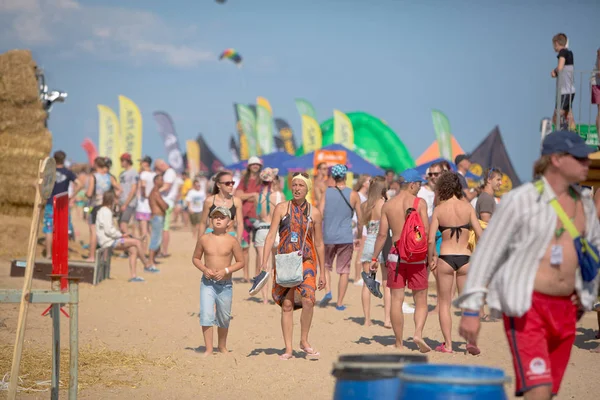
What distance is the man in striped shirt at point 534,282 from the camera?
13.1 ft

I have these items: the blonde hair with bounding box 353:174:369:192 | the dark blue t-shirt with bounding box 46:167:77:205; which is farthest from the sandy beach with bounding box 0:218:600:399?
the dark blue t-shirt with bounding box 46:167:77:205

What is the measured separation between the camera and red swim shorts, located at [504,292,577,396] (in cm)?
399

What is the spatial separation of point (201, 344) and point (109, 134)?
2545 cm

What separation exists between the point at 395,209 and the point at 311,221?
1120 millimetres

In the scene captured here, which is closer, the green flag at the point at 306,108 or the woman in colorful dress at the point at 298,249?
the woman in colorful dress at the point at 298,249

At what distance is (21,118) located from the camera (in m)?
16.2

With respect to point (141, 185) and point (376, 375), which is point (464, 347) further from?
point (141, 185)

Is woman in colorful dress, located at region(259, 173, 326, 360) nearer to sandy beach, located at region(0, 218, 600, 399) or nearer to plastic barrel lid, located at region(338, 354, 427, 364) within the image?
sandy beach, located at region(0, 218, 600, 399)

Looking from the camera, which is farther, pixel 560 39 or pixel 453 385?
pixel 560 39

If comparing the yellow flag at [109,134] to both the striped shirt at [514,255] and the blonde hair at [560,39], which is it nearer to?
the blonde hair at [560,39]

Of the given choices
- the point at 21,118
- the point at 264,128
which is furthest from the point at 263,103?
the point at 21,118

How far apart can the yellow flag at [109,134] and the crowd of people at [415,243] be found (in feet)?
47.1

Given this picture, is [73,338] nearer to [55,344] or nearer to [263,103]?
[55,344]

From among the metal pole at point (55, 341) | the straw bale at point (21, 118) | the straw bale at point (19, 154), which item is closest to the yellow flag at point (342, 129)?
the straw bale at point (21, 118)
